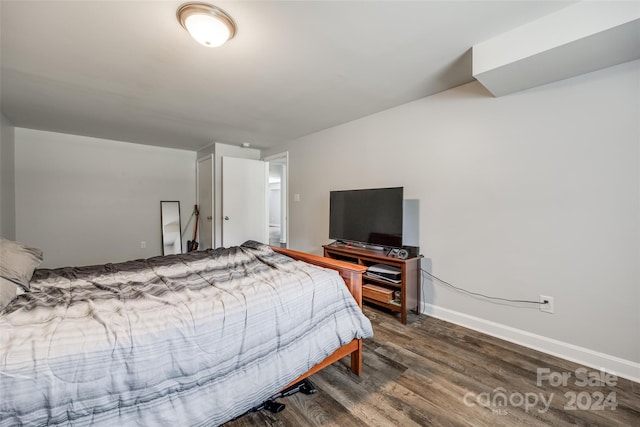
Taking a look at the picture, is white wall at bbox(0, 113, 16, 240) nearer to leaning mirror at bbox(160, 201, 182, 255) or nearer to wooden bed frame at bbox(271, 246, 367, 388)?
leaning mirror at bbox(160, 201, 182, 255)

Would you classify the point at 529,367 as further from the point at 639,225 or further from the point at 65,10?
the point at 65,10

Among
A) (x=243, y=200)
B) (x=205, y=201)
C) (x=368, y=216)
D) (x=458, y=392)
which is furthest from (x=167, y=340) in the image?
(x=205, y=201)

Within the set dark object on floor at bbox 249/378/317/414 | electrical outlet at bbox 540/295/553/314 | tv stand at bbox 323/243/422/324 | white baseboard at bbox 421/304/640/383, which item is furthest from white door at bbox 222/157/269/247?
electrical outlet at bbox 540/295/553/314

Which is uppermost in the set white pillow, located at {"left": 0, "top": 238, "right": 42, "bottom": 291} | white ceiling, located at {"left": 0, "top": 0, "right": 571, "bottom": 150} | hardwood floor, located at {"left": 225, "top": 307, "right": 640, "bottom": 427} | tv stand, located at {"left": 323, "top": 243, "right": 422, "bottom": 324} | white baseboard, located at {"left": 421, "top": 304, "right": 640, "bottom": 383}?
white ceiling, located at {"left": 0, "top": 0, "right": 571, "bottom": 150}

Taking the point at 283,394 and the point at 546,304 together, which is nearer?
the point at 283,394

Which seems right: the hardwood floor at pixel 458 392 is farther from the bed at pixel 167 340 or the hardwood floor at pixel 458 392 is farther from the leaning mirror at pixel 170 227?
the leaning mirror at pixel 170 227

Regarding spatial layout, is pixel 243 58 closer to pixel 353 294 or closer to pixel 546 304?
pixel 353 294

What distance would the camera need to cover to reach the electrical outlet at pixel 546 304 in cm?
194

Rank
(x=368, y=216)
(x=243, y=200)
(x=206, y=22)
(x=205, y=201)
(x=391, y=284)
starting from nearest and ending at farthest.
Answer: (x=206, y=22) → (x=391, y=284) → (x=368, y=216) → (x=243, y=200) → (x=205, y=201)

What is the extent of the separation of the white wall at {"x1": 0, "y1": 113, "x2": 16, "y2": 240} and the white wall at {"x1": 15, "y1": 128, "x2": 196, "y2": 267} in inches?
5.3

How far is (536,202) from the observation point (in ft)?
6.56

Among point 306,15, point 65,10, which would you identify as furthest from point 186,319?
point 65,10

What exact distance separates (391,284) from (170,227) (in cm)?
421

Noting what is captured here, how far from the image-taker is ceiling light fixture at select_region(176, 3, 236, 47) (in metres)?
1.41
